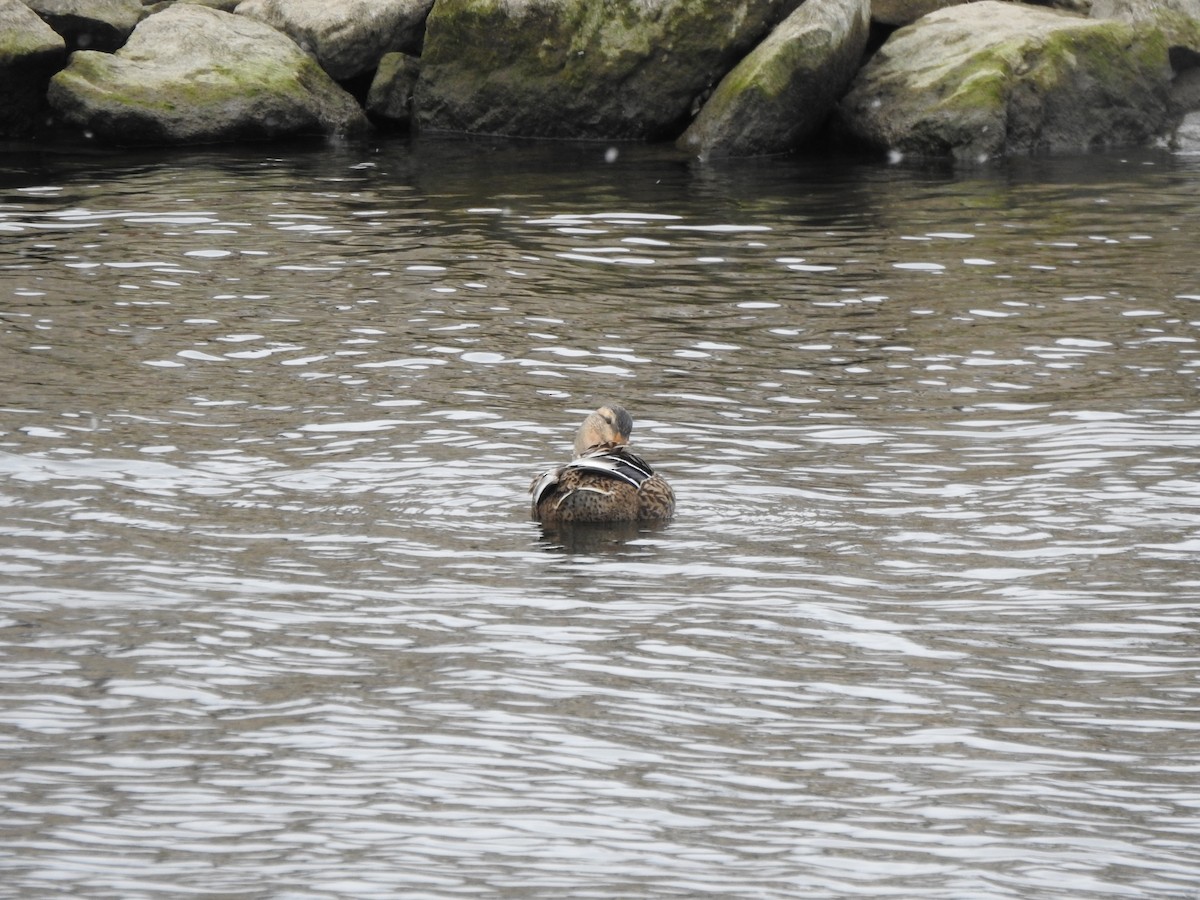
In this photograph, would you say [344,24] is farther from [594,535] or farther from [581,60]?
[594,535]

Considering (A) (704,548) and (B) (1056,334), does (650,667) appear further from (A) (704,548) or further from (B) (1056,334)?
(B) (1056,334)

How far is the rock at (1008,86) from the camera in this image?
18.9 meters

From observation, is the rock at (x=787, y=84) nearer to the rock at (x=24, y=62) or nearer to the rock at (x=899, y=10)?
the rock at (x=899, y=10)

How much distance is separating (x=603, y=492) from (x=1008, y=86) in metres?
11.8

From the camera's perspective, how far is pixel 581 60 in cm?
1984

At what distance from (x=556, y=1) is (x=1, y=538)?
12753 millimetres

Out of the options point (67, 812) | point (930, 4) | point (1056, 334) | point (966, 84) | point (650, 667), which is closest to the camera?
point (67, 812)

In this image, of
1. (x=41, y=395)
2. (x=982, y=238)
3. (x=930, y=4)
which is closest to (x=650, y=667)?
(x=41, y=395)

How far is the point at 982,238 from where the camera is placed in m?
15.2

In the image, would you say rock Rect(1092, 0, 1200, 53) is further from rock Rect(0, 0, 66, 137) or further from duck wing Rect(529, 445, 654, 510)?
duck wing Rect(529, 445, 654, 510)

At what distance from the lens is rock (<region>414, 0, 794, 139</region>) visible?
19.6 m

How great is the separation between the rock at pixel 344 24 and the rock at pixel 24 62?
222cm

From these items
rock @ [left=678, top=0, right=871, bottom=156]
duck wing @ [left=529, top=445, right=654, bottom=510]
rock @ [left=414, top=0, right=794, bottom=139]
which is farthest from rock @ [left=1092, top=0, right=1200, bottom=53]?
duck wing @ [left=529, top=445, right=654, bottom=510]

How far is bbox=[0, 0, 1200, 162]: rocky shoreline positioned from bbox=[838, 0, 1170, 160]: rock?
2 centimetres
